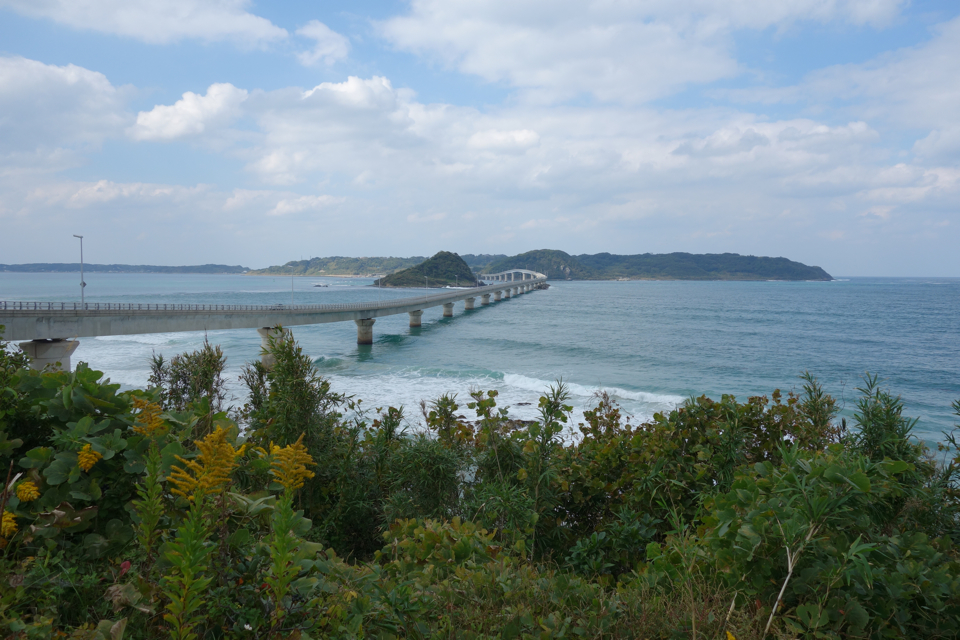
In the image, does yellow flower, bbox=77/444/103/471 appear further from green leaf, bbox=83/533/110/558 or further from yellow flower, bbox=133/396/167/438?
green leaf, bbox=83/533/110/558

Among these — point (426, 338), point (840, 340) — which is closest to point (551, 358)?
point (426, 338)

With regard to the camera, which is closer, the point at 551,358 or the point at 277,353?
the point at 277,353

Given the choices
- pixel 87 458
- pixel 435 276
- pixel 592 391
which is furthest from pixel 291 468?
pixel 435 276

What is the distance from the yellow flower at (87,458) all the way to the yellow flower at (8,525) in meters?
0.26

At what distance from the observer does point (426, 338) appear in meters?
54.1

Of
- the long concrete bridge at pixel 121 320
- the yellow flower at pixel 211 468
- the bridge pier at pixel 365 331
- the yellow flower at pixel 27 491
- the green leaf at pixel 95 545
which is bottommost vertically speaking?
the bridge pier at pixel 365 331

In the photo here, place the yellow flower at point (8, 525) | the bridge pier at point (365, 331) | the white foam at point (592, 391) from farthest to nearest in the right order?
the bridge pier at point (365, 331) → the white foam at point (592, 391) → the yellow flower at point (8, 525)

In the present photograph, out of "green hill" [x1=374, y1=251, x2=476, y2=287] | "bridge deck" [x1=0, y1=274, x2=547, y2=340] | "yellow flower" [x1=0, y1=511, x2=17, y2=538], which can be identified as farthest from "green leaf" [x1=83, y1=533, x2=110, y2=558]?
"green hill" [x1=374, y1=251, x2=476, y2=287]

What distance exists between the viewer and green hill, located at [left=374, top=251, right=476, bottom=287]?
169 meters

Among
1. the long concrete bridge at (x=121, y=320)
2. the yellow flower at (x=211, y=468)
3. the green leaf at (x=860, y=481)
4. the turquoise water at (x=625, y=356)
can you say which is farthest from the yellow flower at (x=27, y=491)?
the turquoise water at (x=625, y=356)

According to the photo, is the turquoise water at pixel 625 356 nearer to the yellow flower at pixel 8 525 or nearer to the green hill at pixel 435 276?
the yellow flower at pixel 8 525

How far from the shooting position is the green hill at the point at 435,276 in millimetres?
168750

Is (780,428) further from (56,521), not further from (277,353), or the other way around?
(56,521)

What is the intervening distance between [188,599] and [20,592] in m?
0.88
